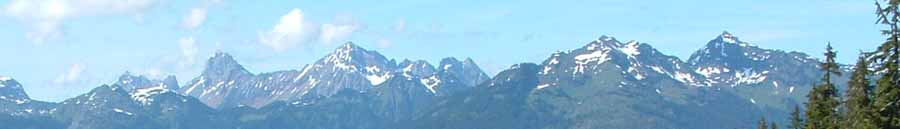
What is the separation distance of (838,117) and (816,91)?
342 centimetres

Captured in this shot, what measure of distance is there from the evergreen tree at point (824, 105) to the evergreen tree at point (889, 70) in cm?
1653

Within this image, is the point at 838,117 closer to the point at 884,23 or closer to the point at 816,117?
the point at 816,117

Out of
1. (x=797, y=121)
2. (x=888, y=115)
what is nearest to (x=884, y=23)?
(x=888, y=115)

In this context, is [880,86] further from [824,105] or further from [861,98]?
[824,105]

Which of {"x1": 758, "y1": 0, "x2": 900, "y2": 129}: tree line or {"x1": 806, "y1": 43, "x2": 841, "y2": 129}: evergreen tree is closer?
{"x1": 758, "y1": 0, "x2": 900, "y2": 129}: tree line

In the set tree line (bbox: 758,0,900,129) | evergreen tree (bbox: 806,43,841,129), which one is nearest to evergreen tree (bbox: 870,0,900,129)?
tree line (bbox: 758,0,900,129)

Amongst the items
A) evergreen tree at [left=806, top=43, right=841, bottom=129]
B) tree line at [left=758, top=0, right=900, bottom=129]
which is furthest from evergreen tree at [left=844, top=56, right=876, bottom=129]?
evergreen tree at [left=806, top=43, right=841, bottom=129]

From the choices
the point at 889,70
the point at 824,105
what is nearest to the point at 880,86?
the point at 889,70

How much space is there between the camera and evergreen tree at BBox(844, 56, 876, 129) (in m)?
69.2

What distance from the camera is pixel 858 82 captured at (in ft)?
236

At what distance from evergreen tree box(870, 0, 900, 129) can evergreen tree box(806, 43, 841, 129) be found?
54.2ft

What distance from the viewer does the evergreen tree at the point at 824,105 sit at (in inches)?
3371

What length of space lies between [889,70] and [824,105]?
25588mm

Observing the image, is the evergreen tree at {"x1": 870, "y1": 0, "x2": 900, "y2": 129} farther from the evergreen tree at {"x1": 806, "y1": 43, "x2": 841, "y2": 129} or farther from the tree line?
the evergreen tree at {"x1": 806, "y1": 43, "x2": 841, "y2": 129}
